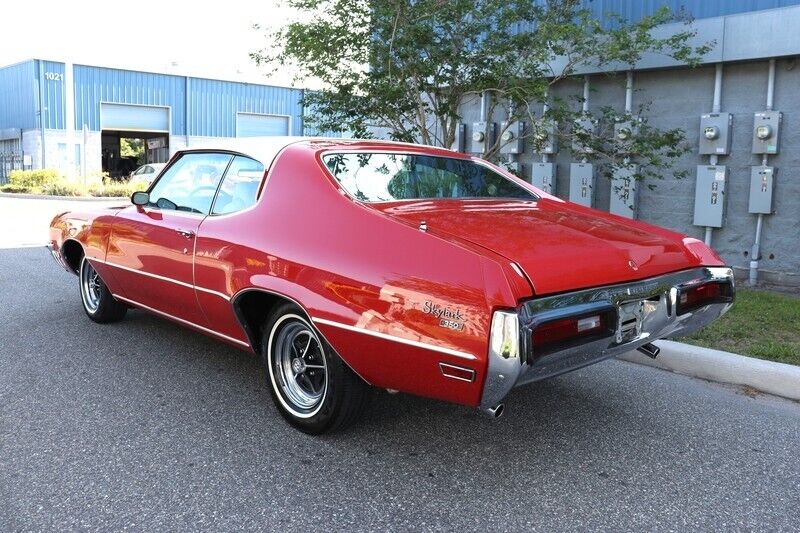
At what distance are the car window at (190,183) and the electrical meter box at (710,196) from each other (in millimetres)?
6107

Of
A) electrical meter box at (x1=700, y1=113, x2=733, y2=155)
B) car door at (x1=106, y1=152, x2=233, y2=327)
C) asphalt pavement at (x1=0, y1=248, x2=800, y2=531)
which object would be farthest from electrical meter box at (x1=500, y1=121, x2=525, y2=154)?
car door at (x1=106, y1=152, x2=233, y2=327)

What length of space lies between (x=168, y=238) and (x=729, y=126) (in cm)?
659

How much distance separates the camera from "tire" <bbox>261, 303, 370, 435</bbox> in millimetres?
3342

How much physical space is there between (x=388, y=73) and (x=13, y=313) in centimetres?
460

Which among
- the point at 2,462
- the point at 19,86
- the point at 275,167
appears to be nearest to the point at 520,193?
the point at 275,167

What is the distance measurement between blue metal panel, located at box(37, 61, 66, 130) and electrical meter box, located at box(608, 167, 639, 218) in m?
30.2

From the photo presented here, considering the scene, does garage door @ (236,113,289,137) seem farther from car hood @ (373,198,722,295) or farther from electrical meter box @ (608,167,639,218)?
car hood @ (373,198,722,295)

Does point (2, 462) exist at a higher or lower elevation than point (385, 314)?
lower

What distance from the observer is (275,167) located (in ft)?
12.6

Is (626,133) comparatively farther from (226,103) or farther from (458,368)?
(226,103)

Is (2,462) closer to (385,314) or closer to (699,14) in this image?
(385,314)

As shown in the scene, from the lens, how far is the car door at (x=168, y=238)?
418 cm

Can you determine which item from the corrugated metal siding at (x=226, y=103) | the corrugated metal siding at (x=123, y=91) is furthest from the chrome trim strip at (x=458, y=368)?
the corrugated metal siding at (x=123, y=91)

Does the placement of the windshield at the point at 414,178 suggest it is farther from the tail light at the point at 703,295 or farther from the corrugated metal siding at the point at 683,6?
the corrugated metal siding at the point at 683,6
